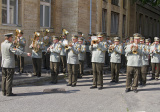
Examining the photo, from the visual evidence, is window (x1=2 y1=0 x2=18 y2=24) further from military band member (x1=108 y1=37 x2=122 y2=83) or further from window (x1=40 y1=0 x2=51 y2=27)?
military band member (x1=108 y1=37 x2=122 y2=83)

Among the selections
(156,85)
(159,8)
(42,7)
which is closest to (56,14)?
(42,7)

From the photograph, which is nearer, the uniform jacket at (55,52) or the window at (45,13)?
the uniform jacket at (55,52)

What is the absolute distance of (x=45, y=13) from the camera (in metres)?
16.7

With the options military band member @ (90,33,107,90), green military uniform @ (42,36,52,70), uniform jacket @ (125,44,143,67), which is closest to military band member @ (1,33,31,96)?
military band member @ (90,33,107,90)

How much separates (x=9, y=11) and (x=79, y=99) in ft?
28.4

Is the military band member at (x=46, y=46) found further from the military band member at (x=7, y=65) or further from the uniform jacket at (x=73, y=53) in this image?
the military band member at (x=7, y=65)

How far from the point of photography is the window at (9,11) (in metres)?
13.7

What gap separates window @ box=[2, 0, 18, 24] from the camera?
45.0 ft

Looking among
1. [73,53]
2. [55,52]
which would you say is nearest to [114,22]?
[55,52]

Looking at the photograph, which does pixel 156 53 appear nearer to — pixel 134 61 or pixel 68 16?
pixel 134 61

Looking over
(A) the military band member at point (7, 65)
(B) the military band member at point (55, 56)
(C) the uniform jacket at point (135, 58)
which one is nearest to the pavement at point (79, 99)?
(A) the military band member at point (7, 65)

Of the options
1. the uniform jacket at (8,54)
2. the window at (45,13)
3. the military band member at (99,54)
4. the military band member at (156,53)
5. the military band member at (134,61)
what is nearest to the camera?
the uniform jacket at (8,54)

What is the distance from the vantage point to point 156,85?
33.6 feet

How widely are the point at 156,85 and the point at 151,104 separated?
3.46m
